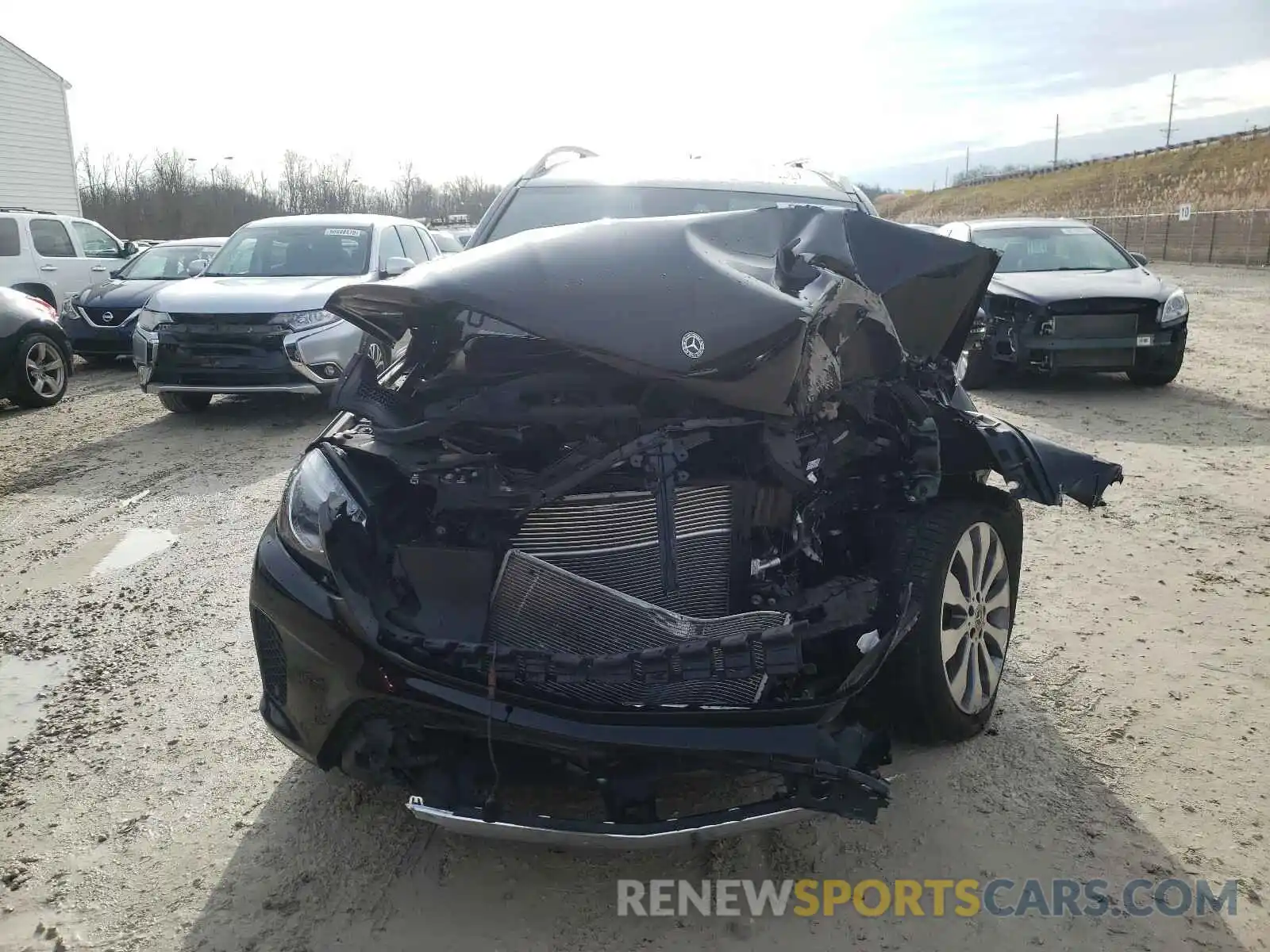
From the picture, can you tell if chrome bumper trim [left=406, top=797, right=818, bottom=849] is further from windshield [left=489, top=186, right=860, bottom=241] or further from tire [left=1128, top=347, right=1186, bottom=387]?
tire [left=1128, top=347, right=1186, bottom=387]

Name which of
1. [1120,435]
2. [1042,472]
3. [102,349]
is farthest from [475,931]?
[102,349]

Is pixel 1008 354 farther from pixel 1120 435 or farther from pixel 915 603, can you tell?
pixel 915 603

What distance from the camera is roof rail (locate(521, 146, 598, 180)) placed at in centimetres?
528

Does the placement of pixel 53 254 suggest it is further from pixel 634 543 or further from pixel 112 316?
pixel 634 543

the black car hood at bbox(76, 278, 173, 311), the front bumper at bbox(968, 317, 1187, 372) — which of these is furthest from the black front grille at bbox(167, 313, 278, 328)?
the front bumper at bbox(968, 317, 1187, 372)

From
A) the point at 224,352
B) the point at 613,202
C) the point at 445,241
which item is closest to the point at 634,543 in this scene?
the point at 613,202

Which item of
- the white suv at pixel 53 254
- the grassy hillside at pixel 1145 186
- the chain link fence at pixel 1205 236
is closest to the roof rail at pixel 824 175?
the white suv at pixel 53 254

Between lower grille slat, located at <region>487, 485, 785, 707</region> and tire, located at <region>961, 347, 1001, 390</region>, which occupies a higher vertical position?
lower grille slat, located at <region>487, 485, 785, 707</region>

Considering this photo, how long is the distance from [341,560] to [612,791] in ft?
2.95

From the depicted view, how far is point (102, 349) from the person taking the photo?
12.1 m

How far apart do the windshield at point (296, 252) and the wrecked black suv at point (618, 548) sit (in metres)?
6.82

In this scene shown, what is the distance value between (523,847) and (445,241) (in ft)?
36.9

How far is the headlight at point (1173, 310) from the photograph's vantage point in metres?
9.29

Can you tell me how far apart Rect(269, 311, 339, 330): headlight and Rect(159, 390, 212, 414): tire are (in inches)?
57.5
